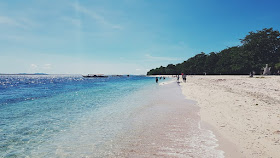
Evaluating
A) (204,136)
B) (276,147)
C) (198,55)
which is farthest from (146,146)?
(198,55)

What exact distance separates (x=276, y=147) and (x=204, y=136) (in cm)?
226

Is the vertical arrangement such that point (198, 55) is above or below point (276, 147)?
above

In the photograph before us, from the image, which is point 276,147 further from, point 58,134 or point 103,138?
point 58,134

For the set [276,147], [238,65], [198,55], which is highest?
[198,55]

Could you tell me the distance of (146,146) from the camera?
562 cm

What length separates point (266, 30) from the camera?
2307 inches

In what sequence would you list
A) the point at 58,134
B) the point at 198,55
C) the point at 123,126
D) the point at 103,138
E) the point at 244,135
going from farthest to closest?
the point at 198,55 < the point at 123,126 < the point at 58,134 < the point at 103,138 < the point at 244,135

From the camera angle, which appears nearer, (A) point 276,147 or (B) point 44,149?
(A) point 276,147

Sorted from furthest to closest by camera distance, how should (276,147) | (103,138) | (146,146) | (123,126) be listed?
(123,126)
(103,138)
(146,146)
(276,147)

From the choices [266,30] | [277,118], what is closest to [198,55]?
[266,30]

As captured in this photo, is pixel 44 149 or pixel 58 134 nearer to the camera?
pixel 44 149

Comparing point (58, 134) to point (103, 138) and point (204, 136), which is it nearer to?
point (103, 138)

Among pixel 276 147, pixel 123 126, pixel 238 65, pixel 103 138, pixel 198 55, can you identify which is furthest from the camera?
pixel 198 55

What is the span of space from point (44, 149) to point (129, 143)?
126 inches
